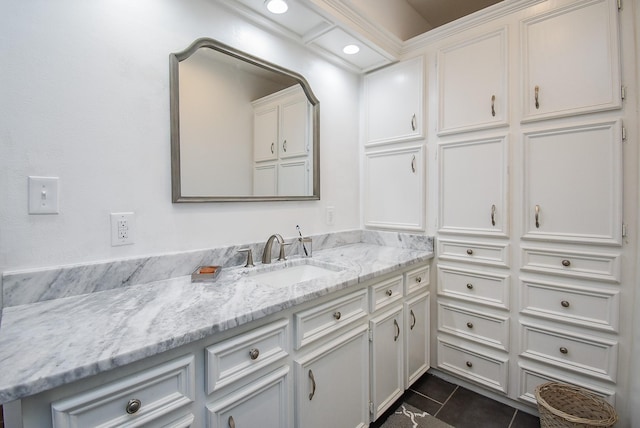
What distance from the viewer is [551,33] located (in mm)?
1601

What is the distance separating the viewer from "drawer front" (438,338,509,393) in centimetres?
181

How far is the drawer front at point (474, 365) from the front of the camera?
71.2 inches

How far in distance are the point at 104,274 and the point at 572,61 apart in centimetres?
237

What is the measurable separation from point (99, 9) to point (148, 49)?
7.6 inches

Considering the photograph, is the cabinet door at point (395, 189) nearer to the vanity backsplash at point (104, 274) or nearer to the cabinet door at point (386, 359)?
the cabinet door at point (386, 359)

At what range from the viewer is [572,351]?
1.59 m

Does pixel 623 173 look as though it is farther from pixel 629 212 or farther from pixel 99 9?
pixel 99 9

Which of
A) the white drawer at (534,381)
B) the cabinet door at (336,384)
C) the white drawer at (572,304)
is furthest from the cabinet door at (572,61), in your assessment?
the cabinet door at (336,384)

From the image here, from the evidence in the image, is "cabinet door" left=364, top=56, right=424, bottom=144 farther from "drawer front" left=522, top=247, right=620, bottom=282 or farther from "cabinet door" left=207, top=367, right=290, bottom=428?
"cabinet door" left=207, top=367, right=290, bottom=428

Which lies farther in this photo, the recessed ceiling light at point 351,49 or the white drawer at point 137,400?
the recessed ceiling light at point 351,49

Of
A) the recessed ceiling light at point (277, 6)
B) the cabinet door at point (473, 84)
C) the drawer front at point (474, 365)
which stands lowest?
the drawer front at point (474, 365)

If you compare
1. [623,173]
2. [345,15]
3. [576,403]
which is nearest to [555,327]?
[576,403]

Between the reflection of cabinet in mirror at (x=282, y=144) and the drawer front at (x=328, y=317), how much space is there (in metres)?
0.77

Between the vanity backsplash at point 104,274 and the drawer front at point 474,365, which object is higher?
the vanity backsplash at point 104,274
